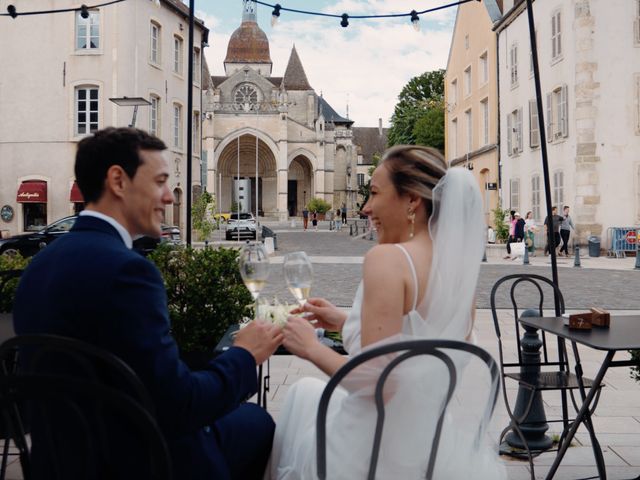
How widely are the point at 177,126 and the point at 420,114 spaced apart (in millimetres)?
23242

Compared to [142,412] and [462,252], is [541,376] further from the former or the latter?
[142,412]

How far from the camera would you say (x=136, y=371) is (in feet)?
5.50

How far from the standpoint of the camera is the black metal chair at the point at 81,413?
5.02ft

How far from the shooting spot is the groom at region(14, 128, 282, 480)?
1653mm

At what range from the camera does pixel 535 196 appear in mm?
24719

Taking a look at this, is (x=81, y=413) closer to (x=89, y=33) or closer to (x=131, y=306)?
(x=131, y=306)

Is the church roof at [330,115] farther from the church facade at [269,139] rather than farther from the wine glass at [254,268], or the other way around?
the wine glass at [254,268]

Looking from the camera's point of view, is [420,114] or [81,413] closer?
[81,413]

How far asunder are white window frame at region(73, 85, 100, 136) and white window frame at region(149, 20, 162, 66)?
282 centimetres

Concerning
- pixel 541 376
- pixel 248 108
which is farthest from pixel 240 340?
pixel 248 108

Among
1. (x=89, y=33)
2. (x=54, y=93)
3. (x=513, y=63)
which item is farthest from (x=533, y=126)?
(x=54, y=93)

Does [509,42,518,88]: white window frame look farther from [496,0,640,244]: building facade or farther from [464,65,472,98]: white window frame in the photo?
[464,65,472,98]: white window frame

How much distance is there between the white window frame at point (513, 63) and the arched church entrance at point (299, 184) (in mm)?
43328

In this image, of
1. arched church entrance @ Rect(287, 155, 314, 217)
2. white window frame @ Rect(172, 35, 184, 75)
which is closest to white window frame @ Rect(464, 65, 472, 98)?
white window frame @ Rect(172, 35, 184, 75)
